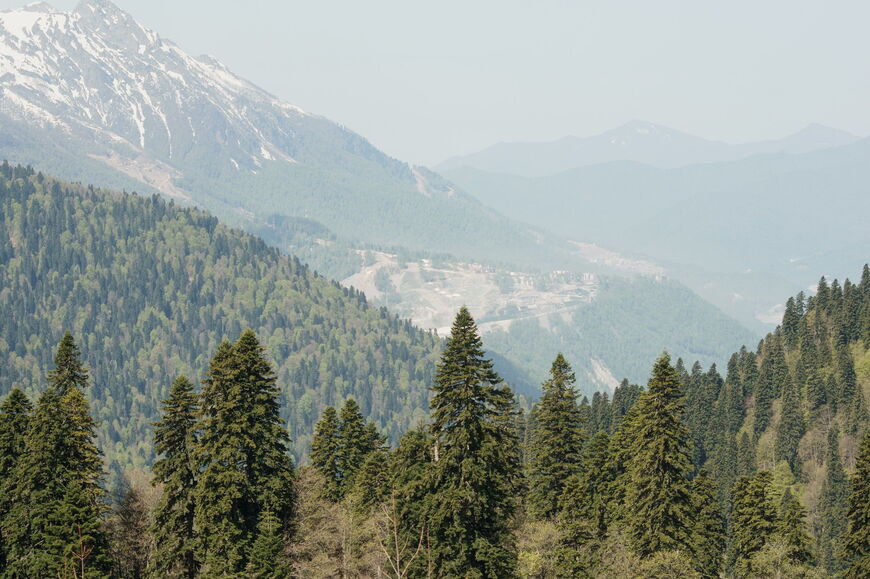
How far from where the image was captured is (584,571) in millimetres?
71875

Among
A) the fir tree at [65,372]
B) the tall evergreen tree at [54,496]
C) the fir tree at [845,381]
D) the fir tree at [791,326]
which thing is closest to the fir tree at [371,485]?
the tall evergreen tree at [54,496]

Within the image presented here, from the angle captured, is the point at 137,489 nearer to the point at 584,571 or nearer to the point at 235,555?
the point at 235,555

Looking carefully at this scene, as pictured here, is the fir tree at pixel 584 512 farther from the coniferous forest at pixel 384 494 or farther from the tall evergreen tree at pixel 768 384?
the tall evergreen tree at pixel 768 384

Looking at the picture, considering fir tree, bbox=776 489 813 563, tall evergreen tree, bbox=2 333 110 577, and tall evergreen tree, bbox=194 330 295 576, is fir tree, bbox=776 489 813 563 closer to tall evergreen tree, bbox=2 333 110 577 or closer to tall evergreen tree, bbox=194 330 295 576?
tall evergreen tree, bbox=194 330 295 576

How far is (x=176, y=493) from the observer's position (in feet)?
222

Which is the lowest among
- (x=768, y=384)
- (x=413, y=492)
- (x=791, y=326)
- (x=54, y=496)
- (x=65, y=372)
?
(x=54, y=496)

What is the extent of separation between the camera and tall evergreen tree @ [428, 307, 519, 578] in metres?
56.2

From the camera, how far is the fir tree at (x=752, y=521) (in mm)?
83812

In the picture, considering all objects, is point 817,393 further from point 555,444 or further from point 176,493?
point 176,493

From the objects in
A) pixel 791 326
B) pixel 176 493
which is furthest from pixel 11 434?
pixel 791 326

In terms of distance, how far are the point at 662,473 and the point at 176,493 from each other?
3076cm

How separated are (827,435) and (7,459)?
4758 inches

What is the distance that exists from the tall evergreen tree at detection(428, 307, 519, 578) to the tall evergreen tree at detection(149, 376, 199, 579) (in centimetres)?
1825

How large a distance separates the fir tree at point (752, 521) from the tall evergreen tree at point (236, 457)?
3923cm
